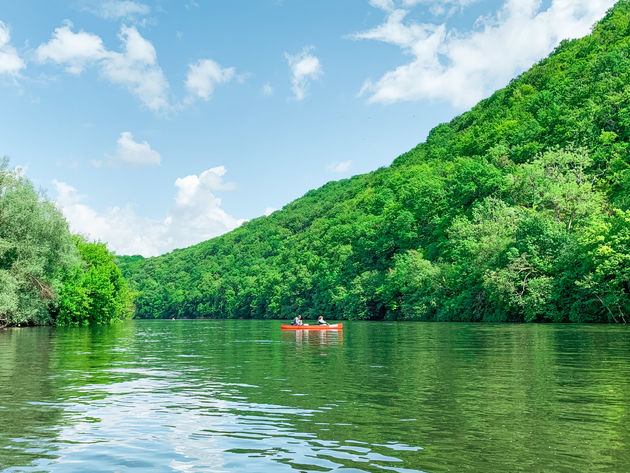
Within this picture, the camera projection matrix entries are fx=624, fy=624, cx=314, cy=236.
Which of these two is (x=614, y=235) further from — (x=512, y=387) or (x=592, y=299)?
(x=512, y=387)

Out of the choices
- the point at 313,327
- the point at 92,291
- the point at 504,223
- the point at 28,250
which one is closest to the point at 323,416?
the point at 313,327

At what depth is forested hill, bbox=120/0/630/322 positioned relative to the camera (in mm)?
70812

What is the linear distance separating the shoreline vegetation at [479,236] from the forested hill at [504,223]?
0.86 feet

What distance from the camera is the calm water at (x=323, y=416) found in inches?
433

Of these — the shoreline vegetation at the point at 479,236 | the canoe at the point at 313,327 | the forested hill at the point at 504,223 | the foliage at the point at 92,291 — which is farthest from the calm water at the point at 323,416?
the foliage at the point at 92,291

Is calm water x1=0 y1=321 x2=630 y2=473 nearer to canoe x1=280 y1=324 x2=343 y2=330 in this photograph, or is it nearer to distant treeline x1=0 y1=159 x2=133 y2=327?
canoe x1=280 y1=324 x2=343 y2=330

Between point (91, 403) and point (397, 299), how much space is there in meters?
93.6

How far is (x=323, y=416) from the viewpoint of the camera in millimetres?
14891

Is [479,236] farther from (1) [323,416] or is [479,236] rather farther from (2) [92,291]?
(1) [323,416]

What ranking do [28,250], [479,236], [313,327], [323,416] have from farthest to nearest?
[479,236]
[28,250]
[313,327]
[323,416]

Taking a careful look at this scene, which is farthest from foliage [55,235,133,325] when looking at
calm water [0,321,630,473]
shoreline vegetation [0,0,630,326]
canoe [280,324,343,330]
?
calm water [0,321,630,473]

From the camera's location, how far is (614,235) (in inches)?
2388

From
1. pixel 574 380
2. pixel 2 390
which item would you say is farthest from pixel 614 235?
pixel 2 390

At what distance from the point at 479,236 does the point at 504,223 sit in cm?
519
